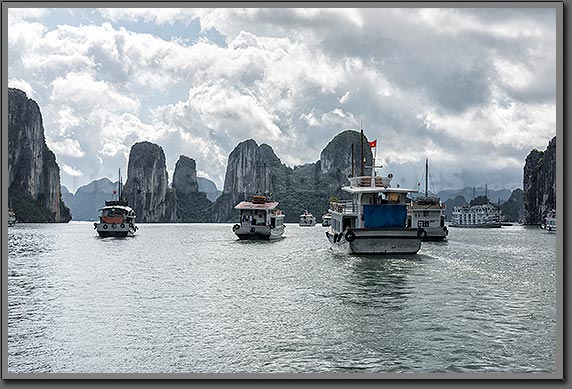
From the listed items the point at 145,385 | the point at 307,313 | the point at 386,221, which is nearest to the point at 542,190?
the point at 386,221

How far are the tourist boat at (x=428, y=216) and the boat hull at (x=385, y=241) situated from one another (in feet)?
87.3

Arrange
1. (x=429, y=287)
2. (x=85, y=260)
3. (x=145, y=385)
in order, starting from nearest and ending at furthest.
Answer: (x=145, y=385) → (x=429, y=287) → (x=85, y=260)

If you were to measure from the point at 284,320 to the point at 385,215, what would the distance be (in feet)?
75.2

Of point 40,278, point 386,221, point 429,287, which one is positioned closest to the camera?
point 429,287

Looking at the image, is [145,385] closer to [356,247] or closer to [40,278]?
[40,278]

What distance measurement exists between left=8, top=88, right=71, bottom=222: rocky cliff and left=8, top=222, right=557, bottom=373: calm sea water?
156 meters

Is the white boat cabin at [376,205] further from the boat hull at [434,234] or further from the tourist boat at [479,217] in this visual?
the tourist boat at [479,217]

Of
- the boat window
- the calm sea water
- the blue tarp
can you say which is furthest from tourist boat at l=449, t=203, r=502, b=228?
the calm sea water

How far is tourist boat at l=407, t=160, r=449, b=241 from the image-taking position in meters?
68.0

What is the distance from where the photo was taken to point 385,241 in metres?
40.6

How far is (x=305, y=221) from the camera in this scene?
6880 inches

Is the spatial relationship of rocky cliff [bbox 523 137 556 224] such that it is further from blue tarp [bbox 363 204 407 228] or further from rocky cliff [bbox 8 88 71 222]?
rocky cliff [bbox 8 88 71 222]

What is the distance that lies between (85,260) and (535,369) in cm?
3969

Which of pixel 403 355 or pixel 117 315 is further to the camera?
pixel 117 315
